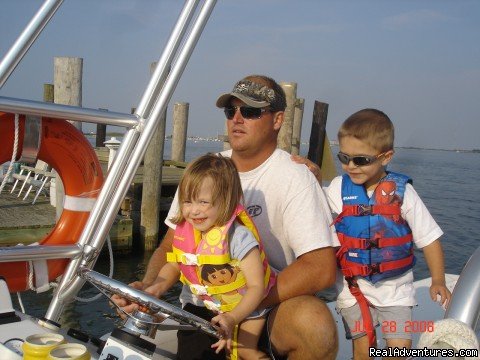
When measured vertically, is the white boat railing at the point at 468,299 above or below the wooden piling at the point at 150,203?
above

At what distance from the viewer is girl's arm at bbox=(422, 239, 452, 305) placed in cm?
245

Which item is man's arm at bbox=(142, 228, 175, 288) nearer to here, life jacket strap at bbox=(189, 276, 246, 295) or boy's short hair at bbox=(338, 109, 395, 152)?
life jacket strap at bbox=(189, 276, 246, 295)

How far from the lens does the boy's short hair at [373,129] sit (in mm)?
2549

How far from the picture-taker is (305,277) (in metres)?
2.27

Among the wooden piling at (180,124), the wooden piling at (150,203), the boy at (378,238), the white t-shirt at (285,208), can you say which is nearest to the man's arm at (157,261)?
the white t-shirt at (285,208)

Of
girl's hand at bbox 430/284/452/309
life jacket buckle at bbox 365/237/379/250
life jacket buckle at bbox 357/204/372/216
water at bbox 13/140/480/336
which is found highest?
life jacket buckle at bbox 357/204/372/216

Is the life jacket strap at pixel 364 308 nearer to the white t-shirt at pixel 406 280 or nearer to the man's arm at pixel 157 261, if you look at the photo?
the white t-shirt at pixel 406 280

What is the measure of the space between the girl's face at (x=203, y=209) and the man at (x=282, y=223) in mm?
341

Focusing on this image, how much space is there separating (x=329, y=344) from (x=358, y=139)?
3.30 ft

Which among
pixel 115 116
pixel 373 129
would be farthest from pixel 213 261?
pixel 373 129

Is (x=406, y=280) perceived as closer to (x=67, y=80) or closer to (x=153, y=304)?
(x=153, y=304)

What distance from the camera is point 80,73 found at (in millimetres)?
6996

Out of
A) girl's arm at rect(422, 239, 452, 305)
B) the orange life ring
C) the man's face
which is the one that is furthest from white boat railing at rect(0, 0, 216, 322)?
girl's arm at rect(422, 239, 452, 305)

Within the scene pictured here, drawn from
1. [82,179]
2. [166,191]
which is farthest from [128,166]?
[166,191]
